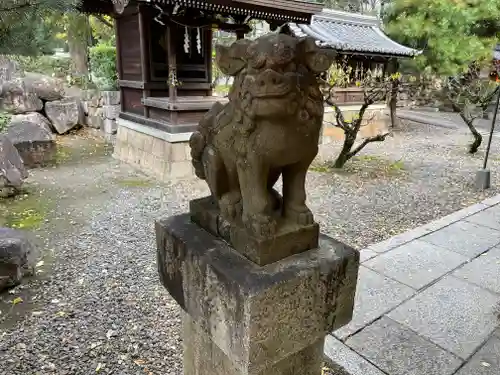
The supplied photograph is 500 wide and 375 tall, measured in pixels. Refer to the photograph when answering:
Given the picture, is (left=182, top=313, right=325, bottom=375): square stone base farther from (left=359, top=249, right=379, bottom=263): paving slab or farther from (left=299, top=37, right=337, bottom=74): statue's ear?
(left=359, top=249, right=379, bottom=263): paving slab

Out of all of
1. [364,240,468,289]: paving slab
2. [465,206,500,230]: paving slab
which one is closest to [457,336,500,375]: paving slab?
[364,240,468,289]: paving slab

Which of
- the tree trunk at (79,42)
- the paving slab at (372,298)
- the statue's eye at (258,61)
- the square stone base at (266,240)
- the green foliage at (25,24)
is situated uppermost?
the tree trunk at (79,42)

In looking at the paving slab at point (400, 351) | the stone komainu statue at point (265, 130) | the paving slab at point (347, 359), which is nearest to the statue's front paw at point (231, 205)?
the stone komainu statue at point (265, 130)

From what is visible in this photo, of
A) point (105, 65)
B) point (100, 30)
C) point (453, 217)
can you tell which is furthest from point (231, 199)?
point (100, 30)

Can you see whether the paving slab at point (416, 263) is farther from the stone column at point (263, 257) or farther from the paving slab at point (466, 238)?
the stone column at point (263, 257)

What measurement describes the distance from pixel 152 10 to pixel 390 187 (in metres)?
5.12

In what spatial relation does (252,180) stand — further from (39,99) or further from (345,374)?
(39,99)

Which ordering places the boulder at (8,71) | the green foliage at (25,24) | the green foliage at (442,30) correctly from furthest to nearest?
the green foliage at (442,30) → the boulder at (8,71) → the green foliage at (25,24)

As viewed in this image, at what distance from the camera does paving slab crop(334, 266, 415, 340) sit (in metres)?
2.61

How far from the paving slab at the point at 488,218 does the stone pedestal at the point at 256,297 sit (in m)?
3.92

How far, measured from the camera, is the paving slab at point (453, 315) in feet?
8.10

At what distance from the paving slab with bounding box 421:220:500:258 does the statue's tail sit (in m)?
3.24

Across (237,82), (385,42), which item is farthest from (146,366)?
(385,42)

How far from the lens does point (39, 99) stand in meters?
9.66
